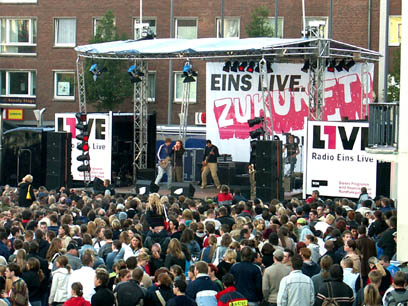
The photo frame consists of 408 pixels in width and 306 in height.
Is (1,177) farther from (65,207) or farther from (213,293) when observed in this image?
(213,293)

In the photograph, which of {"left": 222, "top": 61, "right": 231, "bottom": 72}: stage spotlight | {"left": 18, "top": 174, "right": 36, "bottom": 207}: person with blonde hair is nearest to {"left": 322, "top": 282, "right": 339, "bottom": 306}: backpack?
{"left": 18, "top": 174, "right": 36, "bottom": 207}: person with blonde hair

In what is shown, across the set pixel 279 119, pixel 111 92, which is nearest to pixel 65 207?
pixel 279 119

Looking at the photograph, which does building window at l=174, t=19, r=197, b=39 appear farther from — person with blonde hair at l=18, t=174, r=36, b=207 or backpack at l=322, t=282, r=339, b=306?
backpack at l=322, t=282, r=339, b=306

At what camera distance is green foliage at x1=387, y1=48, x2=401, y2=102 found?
44938 millimetres

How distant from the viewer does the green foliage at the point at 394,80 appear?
44938mm

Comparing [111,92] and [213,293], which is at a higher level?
[111,92]

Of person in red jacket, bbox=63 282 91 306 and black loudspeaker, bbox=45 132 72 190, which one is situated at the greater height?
black loudspeaker, bbox=45 132 72 190

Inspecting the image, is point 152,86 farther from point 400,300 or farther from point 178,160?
point 400,300

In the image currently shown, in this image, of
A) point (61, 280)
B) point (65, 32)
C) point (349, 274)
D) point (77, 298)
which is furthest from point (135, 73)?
point (65, 32)

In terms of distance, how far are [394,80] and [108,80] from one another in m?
14.2

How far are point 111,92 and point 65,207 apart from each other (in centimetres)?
3057

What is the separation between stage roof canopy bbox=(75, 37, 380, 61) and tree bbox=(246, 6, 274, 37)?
1567cm

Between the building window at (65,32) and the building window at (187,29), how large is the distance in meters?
5.79

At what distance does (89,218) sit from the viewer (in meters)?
18.3
